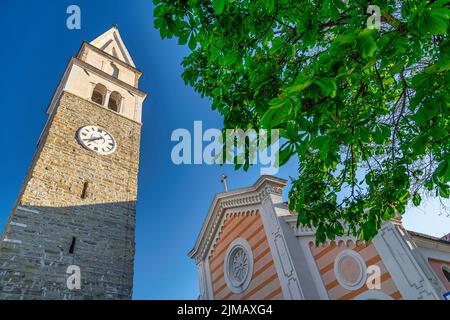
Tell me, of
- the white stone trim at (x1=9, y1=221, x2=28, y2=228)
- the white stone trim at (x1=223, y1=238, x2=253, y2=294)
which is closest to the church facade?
the white stone trim at (x1=223, y1=238, x2=253, y2=294)

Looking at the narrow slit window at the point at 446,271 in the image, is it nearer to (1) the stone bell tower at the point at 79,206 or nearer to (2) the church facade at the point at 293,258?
(2) the church facade at the point at 293,258

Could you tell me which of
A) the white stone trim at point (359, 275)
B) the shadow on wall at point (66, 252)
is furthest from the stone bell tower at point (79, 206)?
the white stone trim at point (359, 275)

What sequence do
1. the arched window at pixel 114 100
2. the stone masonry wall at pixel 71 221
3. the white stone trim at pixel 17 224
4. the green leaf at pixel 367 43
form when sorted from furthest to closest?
the arched window at pixel 114 100
the white stone trim at pixel 17 224
the stone masonry wall at pixel 71 221
the green leaf at pixel 367 43

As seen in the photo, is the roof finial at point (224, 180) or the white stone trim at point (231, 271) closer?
the white stone trim at point (231, 271)

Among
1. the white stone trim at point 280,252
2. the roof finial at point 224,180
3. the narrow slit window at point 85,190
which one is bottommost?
the white stone trim at point 280,252

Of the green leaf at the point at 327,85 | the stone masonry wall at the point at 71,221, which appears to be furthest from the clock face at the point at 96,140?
the green leaf at the point at 327,85

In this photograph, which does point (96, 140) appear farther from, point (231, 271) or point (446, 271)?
point (446, 271)

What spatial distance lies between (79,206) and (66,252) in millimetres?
2138

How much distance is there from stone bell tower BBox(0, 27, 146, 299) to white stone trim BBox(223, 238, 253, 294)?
4.68 m

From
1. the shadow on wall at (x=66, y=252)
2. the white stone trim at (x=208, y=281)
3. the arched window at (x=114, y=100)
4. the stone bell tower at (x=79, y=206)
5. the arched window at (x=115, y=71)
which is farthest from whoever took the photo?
the arched window at (x=115, y=71)

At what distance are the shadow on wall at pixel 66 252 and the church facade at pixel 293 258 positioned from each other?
477 cm

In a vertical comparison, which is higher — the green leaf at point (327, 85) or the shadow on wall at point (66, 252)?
the shadow on wall at point (66, 252)

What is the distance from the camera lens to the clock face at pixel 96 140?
14.4m
